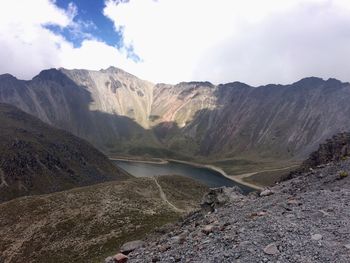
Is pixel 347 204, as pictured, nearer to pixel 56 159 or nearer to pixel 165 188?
pixel 165 188

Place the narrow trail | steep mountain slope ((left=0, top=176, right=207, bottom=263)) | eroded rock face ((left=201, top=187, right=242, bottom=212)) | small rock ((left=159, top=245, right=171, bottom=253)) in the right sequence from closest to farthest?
small rock ((left=159, top=245, right=171, bottom=253))
eroded rock face ((left=201, top=187, right=242, bottom=212))
steep mountain slope ((left=0, top=176, right=207, bottom=263))
the narrow trail

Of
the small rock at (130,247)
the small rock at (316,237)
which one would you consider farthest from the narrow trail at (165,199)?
the small rock at (316,237)

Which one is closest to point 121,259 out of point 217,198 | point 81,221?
point 217,198

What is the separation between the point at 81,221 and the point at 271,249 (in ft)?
191

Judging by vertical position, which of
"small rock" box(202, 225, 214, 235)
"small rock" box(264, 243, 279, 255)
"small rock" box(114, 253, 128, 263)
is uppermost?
"small rock" box(264, 243, 279, 255)

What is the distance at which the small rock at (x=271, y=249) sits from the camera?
15740 millimetres

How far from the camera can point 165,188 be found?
9900 cm

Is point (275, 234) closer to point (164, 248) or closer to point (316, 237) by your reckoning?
point (316, 237)

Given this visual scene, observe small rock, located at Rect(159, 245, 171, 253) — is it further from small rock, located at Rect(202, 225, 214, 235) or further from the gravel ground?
small rock, located at Rect(202, 225, 214, 235)

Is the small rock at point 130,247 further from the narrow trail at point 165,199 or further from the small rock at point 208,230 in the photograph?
the narrow trail at point 165,199

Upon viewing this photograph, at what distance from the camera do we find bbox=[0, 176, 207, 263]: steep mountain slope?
59469 millimetres

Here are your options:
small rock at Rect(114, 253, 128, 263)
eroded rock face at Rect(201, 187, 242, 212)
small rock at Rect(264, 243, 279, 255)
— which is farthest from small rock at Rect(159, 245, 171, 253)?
eroded rock face at Rect(201, 187, 242, 212)

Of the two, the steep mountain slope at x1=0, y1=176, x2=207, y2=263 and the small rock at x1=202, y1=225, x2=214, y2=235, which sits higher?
the small rock at x1=202, y1=225, x2=214, y2=235

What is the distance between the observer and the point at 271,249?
52.4ft
